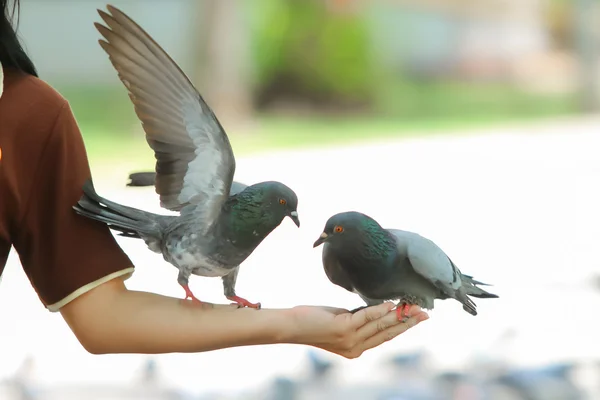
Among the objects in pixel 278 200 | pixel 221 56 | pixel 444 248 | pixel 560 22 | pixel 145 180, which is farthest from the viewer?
pixel 560 22

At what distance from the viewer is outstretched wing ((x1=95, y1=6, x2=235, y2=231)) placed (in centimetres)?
67

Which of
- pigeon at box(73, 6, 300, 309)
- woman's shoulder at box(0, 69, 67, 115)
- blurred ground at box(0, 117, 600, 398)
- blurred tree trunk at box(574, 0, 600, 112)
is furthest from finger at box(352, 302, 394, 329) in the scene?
blurred tree trunk at box(574, 0, 600, 112)

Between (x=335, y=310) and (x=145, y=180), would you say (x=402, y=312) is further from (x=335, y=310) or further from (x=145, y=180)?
(x=145, y=180)

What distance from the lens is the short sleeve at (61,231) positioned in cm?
73

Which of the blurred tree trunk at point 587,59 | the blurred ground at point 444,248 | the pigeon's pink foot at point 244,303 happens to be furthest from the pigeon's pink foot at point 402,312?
the blurred tree trunk at point 587,59

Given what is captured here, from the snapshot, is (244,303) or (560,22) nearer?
(244,303)

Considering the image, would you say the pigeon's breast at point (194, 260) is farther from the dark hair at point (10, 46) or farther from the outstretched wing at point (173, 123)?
the dark hair at point (10, 46)

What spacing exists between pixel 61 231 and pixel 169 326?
12 centimetres

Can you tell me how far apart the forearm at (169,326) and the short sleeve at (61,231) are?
0.02m

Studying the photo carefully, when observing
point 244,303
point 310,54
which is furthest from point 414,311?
point 310,54

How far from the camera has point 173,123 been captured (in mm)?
680

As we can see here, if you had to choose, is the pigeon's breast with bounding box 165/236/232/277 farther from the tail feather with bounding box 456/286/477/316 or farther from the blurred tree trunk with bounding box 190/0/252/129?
the blurred tree trunk with bounding box 190/0/252/129

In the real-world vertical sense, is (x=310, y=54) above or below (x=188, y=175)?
below

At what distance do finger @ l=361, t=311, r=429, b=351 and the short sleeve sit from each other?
0.72 feet
